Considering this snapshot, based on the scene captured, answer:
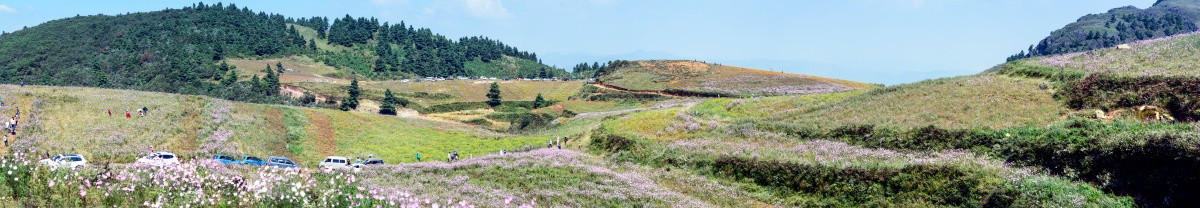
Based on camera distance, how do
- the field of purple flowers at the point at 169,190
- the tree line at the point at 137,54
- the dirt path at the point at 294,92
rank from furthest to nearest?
the tree line at the point at 137,54, the dirt path at the point at 294,92, the field of purple flowers at the point at 169,190

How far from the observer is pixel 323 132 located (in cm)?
5097

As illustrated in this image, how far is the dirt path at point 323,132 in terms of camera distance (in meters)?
45.8

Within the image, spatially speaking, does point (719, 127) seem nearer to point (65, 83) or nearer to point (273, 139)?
point (273, 139)

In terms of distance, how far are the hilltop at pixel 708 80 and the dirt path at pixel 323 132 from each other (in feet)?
166

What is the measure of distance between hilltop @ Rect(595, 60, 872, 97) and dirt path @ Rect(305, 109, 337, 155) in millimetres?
50653

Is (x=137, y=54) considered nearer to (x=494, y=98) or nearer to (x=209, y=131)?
(x=494, y=98)

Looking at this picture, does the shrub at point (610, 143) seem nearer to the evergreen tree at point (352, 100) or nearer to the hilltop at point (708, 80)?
the hilltop at point (708, 80)

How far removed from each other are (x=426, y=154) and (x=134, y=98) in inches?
999

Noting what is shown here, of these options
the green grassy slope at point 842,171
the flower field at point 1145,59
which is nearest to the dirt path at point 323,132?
the green grassy slope at point 842,171

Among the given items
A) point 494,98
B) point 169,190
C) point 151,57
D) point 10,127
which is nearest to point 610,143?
point 169,190

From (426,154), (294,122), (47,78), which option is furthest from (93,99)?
(47,78)

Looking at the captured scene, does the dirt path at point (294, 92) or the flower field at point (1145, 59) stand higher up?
the flower field at point (1145, 59)

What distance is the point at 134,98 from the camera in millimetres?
51562

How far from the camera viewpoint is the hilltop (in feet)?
295
